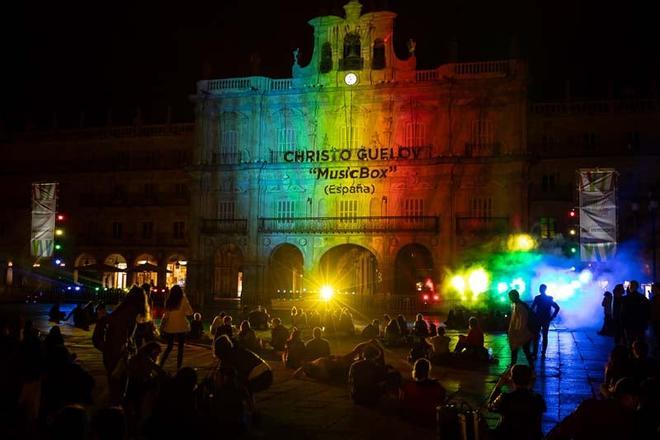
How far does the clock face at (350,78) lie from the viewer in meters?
41.3

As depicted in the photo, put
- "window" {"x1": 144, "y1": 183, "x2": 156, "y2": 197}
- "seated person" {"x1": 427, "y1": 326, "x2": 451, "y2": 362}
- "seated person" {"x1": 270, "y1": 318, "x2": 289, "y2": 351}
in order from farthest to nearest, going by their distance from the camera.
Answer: "window" {"x1": 144, "y1": 183, "x2": 156, "y2": 197} < "seated person" {"x1": 270, "y1": 318, "x2": 289, "y2": 351} < "seated person" {"x1": 427, "y1": 326, "x2": 451, "y2": 362}

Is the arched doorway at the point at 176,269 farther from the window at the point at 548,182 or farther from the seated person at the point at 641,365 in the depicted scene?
the seated person at the point at 641,365

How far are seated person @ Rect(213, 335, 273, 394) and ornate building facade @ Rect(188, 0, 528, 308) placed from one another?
27.8 m

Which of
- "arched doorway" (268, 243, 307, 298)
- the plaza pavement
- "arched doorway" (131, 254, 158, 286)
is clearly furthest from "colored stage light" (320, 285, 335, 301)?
"arched doorway" (131, 254, 158, 286)

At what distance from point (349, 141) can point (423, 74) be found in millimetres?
5806

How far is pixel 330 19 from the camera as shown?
42031 millimetres

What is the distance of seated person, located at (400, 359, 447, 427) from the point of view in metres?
9.05

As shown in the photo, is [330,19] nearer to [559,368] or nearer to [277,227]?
[277,227]

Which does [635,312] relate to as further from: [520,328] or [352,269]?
[352,269]

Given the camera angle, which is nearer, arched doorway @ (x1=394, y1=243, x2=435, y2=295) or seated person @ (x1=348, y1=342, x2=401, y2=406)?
seated person @ (x1=348, y1=342, x2=401, y2=406)

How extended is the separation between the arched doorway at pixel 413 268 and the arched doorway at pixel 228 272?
11466mm

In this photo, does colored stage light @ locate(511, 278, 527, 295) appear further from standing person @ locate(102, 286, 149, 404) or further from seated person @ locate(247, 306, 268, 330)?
standing person @ locate(102, 286, 149, 404)

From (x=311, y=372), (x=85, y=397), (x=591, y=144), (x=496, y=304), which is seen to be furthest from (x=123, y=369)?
(x=591, y=144)

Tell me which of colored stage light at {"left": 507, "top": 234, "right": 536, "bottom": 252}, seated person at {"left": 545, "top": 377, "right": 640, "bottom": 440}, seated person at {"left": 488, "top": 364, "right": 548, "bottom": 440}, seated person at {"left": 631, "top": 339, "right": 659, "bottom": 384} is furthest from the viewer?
colored stage light at {"left": 507, "top": 234, "right": 536, "bottom": 252}
